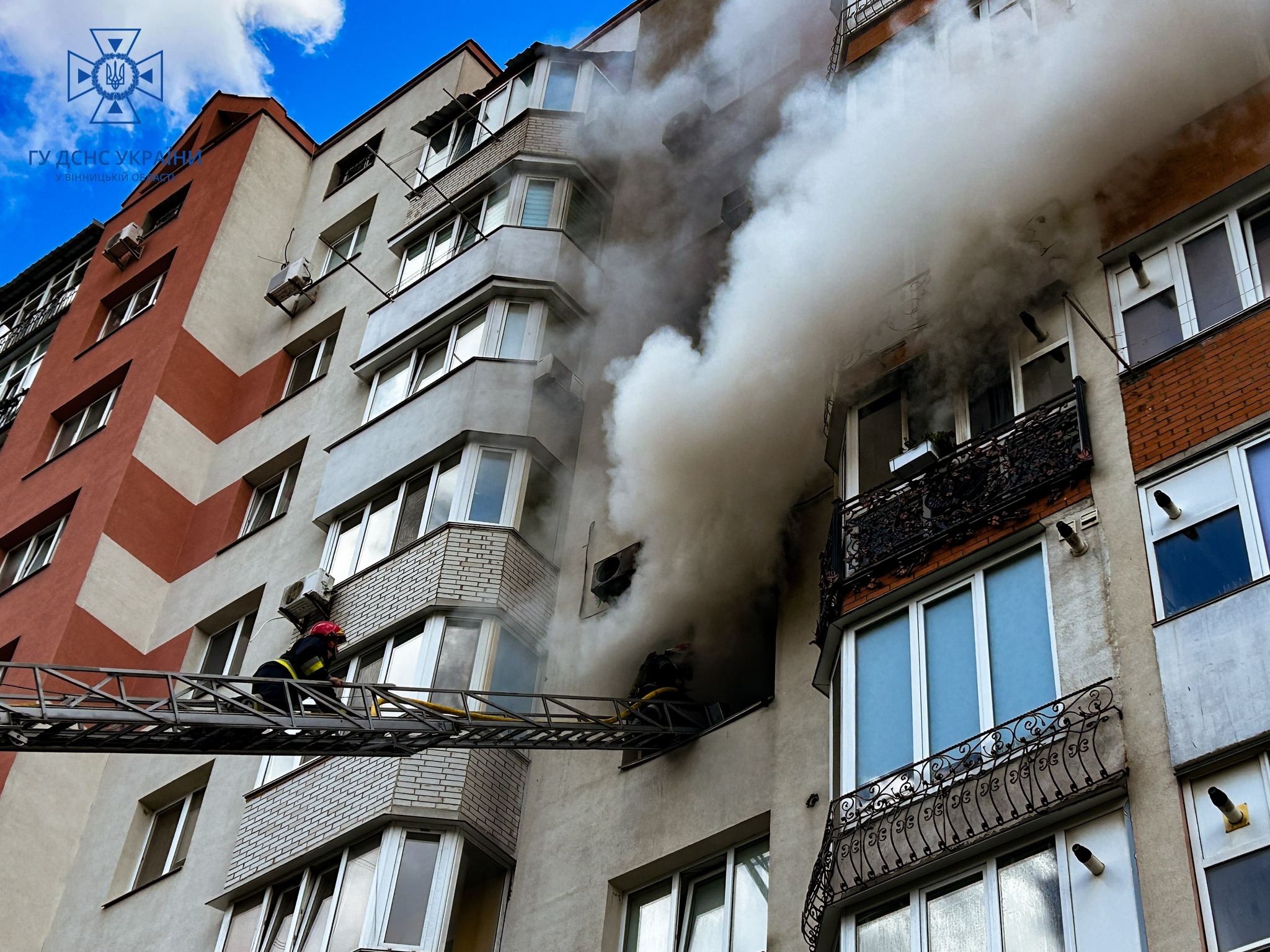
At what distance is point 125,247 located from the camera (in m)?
29.7

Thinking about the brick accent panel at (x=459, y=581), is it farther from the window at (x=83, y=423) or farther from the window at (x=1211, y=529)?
the window at (x=83, y=423)

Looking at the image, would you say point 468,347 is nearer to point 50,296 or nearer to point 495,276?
point 495,276

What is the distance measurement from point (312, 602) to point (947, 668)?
9.06m

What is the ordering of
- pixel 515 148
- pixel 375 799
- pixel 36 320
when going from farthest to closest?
pixel 36 320
pixel 515 148
pixel 375 799

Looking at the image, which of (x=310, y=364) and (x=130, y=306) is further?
(x=130, y=306)

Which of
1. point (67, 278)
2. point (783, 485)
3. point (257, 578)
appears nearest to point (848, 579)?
point (783, 485)

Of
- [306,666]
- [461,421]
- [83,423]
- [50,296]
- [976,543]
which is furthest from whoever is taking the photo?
[50,296]

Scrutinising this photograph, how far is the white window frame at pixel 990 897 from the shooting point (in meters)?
9.74

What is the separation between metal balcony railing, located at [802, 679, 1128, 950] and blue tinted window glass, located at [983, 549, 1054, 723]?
27cm

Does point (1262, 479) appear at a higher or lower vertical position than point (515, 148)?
lower

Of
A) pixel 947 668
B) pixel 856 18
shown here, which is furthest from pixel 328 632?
pixel 856 18

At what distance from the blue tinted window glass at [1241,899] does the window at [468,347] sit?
1256 cm

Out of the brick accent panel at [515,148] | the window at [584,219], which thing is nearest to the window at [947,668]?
the window at [584,219]

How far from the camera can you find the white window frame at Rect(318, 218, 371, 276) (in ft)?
88.5
